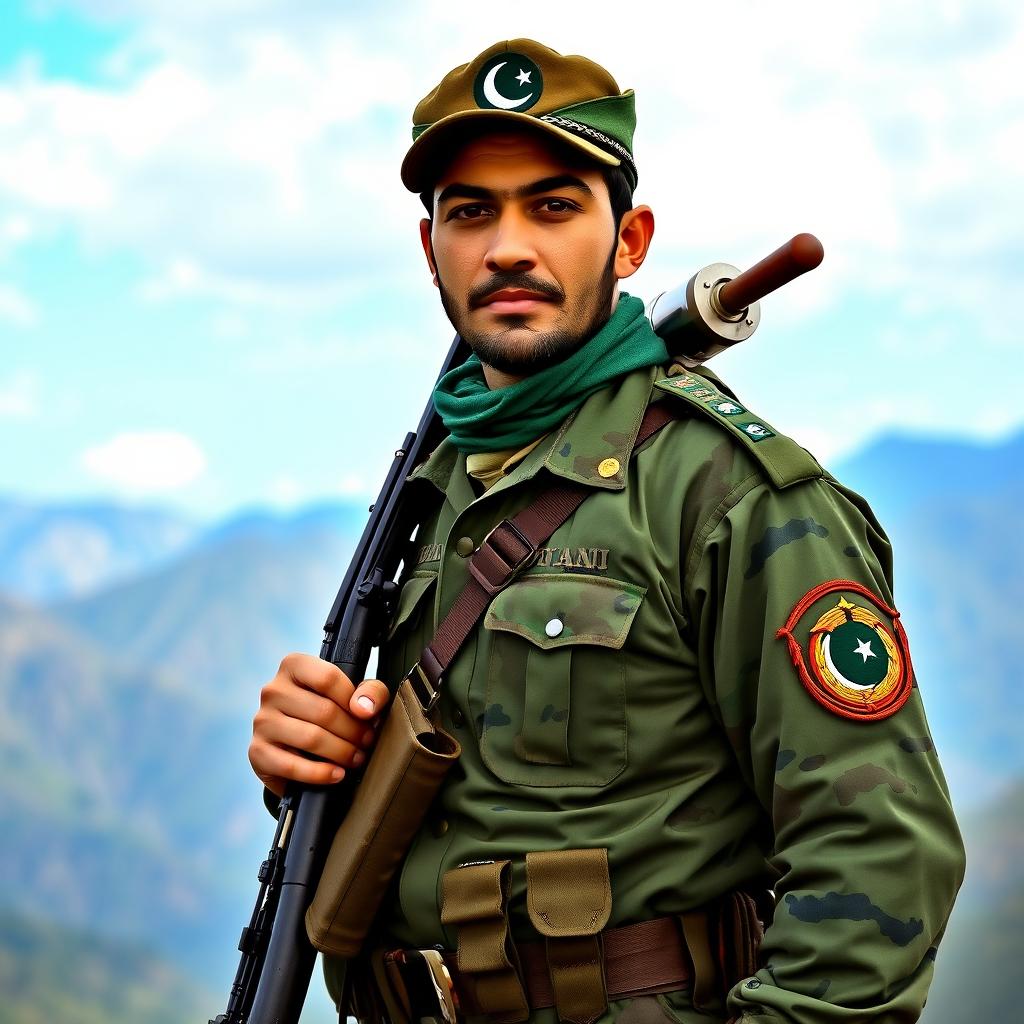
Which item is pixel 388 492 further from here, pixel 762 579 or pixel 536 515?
pixel 762 579

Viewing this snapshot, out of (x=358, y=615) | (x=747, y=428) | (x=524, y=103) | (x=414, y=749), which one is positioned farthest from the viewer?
(x=358, y=615)

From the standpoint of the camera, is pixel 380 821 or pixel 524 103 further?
pixel 524 103

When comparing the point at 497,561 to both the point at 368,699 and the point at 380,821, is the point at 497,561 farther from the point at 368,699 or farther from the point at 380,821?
the point at 380,821

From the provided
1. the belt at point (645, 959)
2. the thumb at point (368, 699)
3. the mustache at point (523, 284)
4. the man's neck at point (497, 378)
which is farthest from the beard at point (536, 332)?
the belt at point (645, 959)

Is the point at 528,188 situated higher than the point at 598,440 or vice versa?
the point at 528,188

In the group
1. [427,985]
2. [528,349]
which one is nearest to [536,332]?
[528,349]

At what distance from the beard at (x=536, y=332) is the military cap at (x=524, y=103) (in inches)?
12.3

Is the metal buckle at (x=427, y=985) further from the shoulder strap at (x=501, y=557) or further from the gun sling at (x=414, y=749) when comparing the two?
the shoulder strap at (x=501, y=557)

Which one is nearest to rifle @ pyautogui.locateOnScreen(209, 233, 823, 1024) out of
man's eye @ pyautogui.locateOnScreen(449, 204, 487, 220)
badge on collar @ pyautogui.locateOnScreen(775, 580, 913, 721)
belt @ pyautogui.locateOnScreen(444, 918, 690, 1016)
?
man's eye @ pyautogui.locateOnScreen(449, 204, 487, 220)

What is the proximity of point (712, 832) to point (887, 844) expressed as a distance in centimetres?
38

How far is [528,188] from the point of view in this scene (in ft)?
10.1

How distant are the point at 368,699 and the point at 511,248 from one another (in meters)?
1.09

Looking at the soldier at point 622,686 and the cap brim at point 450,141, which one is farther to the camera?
the cap brim at point 450,141

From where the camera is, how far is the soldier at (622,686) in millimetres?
2518
